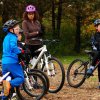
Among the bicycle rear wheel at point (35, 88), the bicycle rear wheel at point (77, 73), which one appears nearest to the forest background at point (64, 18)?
the bicycle rear wheel at point (77, 73)

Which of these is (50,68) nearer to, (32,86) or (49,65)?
(49,65)

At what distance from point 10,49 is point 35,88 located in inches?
45.9

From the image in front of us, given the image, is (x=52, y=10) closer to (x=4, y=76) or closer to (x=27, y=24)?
(x=27, y=24)

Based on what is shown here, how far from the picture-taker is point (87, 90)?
9.26 m

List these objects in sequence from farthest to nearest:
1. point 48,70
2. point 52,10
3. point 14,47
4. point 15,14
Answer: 1. point 52,10
2. point 15,14
3. point 48,70
4. point 14,47

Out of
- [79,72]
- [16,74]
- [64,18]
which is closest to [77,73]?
[79,72]

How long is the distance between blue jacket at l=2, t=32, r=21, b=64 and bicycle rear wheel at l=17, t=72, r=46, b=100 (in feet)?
2.23

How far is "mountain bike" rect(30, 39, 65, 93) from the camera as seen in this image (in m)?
8.69

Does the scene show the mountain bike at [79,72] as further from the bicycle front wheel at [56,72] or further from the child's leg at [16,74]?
the child's leg at [16,74]

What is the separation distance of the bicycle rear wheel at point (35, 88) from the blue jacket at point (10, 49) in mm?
681

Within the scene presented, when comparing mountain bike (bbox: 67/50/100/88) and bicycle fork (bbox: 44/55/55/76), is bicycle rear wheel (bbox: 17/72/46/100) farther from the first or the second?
mountain bike (bbox: 67/50/100/88)

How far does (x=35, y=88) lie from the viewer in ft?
26.4

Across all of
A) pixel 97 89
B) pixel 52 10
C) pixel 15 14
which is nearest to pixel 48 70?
pixel 97 89

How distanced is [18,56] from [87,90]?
2.44 metres
